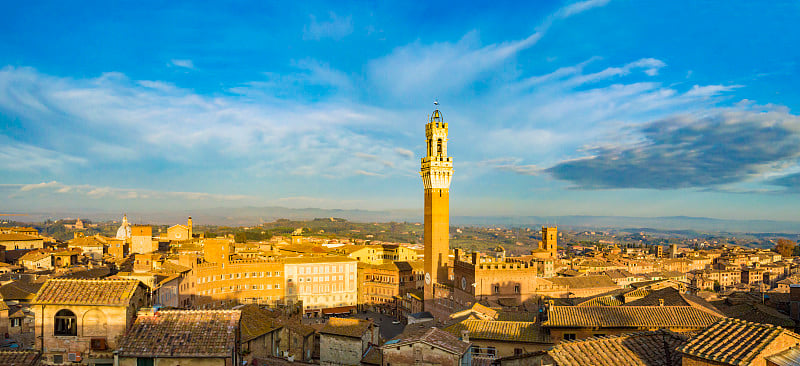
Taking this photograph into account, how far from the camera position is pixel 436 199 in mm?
68125

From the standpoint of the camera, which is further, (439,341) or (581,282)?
(581,282)

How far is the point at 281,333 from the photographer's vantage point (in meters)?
32.8

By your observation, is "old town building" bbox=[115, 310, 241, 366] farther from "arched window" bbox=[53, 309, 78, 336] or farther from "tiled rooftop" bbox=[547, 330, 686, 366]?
"tiled rooftop" bbox=[547, 330, 686, 366]

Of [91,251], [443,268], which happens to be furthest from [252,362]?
[91,251]

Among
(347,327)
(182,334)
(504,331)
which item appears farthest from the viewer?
(347,327)

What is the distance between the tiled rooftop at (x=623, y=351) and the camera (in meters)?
13.4

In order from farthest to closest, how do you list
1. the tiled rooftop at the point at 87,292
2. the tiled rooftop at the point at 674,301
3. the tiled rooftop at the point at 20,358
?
the tiled rooftop at the point at 674,301 → the tiled rooftop at the point at 87,292 → the tiled rooftop at the point at 20,358

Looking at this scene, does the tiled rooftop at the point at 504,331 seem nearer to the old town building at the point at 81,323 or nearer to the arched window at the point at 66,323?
the old town building at the point at 81,323

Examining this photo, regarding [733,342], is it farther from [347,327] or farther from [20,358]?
[347,327]

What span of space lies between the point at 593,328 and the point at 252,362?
617 inches

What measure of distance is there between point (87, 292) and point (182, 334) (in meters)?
3.33

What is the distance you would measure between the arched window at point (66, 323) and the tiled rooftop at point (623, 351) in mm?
14317

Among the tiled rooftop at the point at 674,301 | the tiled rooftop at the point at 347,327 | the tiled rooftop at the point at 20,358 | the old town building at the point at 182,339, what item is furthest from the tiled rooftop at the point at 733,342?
the tiled rooftop at the point at 347,327

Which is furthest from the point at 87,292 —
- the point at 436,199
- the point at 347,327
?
the point at 436,199
